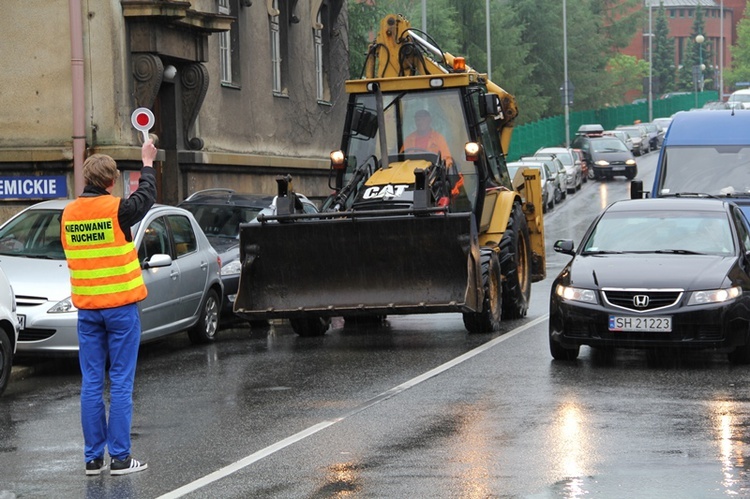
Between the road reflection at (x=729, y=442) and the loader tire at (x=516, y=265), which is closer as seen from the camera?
the road reflection at (x=729, y=442)

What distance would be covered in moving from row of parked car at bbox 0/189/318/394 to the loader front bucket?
2.81 feet

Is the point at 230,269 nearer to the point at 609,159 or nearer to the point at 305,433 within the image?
the point at 305,433

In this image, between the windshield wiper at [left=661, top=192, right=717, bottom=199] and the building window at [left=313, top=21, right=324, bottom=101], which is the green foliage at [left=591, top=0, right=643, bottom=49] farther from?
the windshield wiper at [left=661, top=192, right=717, bottom=199]

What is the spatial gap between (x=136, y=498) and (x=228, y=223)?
12.2 meters

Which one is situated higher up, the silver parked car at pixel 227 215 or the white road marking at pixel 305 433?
the silver parked car at pixel 227 215

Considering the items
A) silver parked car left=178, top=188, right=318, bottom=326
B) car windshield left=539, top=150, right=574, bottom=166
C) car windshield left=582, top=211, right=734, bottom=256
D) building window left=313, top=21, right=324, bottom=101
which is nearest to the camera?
car windshield left=582, top=211, right=734, bottom=256

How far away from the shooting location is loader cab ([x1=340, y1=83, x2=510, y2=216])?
683 inches

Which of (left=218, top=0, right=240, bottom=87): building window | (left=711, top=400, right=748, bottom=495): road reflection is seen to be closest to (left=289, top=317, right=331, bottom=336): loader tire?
(left=711, top=400, right=748, bottom=495): road reflection

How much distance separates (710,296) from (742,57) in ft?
494

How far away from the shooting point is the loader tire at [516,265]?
17641 mm

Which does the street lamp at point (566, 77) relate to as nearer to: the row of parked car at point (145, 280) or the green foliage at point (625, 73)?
the green foliage at point (625, 73)

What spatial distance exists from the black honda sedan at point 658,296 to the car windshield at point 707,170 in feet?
20.8

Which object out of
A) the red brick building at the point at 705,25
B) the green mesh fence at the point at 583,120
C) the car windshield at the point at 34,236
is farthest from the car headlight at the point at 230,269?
the red brick building at the point at 705,25

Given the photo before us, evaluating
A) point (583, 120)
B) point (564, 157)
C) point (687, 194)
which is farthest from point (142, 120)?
point (583, 120)
